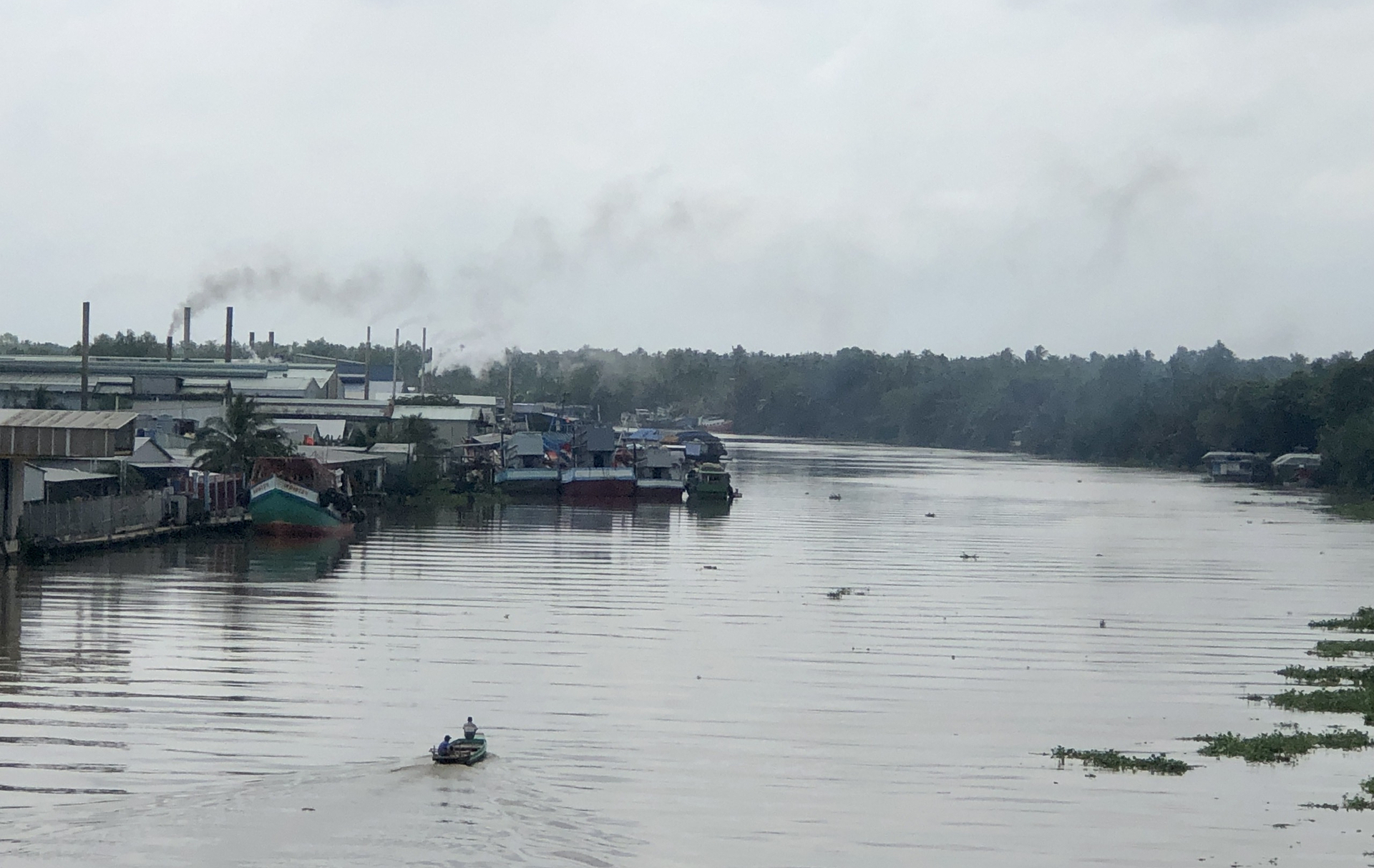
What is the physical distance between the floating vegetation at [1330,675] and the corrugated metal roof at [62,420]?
26091 millimetres

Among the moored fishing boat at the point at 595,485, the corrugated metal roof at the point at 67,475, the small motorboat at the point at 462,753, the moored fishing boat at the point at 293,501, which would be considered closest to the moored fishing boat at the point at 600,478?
the moored fishing boat at the point at 595,485

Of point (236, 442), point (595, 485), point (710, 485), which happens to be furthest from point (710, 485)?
point (236, 442)

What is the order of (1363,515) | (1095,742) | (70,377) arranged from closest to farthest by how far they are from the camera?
1. (1095,742)
2. (1363,515)
3. (70,377)

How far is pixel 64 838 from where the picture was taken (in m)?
14.4

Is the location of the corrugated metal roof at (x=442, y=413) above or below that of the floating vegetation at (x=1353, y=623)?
above

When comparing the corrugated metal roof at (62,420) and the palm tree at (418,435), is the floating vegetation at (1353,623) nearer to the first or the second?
the corrugated metal roof at (62,420)

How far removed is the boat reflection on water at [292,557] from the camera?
128 ft

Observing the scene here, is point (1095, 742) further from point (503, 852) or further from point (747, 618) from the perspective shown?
point (747, 618)

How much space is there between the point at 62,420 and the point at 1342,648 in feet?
90.7

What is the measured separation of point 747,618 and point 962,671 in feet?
23.6

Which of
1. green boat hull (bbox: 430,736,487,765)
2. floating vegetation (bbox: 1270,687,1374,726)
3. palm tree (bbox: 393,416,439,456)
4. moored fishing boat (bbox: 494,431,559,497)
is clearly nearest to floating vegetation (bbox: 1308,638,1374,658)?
floating vegetation (bbox: 1270,687,1374,726)

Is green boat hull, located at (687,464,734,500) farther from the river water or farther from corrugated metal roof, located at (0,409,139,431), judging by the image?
corrugated metal roof, located at (0,409,139,431)

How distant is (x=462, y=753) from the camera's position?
57.1 feet

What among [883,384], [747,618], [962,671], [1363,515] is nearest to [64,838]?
[962,671]
